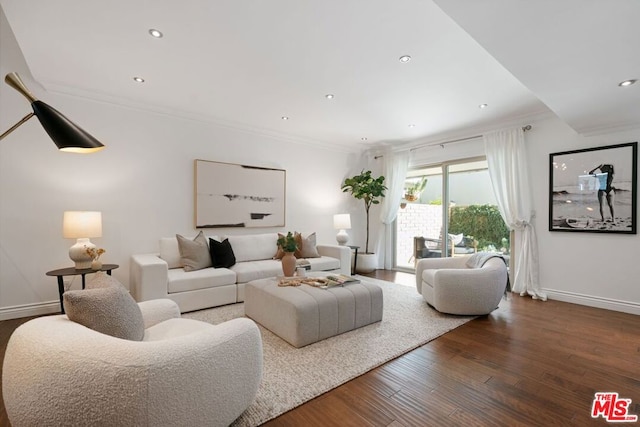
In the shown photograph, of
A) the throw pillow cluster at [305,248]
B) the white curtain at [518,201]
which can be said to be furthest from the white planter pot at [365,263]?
the white curtain at [518,201]

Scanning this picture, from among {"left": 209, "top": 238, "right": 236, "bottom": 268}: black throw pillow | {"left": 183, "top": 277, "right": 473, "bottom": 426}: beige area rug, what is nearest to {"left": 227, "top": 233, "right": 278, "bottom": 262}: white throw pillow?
{"left": 209, "top": 238, "right": 236, "bottom": 268}: black throw pillow

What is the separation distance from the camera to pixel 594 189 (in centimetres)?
360

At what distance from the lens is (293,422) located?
1.58 meters

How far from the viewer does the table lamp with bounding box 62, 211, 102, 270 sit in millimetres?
2955

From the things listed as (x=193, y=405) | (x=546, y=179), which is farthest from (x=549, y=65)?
(x=193, y=405)

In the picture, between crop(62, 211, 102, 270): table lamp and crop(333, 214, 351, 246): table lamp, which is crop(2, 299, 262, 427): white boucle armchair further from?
crop(333, 214, 351, 246): table lamp

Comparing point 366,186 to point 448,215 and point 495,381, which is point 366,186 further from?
point 495,381

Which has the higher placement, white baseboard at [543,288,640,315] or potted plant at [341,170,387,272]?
potted plant at [341,170,387,272]

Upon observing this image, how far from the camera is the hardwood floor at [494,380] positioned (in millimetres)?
1631

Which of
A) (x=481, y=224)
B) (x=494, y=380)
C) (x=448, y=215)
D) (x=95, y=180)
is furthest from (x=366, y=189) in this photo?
(x=95, y=180)

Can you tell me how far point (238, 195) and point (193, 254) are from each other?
1283 millimetres

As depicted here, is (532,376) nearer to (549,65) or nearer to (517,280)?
(549,65)

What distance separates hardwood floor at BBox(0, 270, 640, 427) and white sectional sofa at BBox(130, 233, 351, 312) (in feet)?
3.66

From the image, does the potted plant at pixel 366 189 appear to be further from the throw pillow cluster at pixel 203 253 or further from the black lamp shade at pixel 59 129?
the black lamp shade at pixel 59 129
